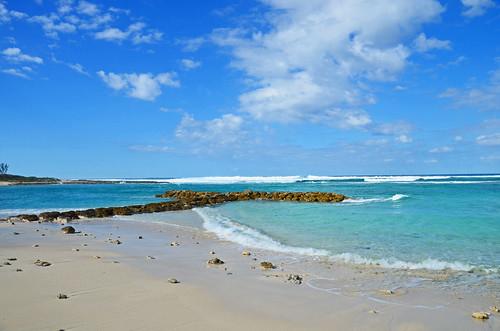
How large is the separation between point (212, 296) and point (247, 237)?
7.15 m

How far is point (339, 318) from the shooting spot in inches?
220

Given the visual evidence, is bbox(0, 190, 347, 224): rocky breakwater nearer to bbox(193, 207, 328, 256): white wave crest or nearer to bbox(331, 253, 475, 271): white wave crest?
bbox(193, 207, 328, 256): white wave crest

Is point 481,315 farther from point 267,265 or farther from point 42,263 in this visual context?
point 42,263

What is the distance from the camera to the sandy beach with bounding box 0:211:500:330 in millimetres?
5348

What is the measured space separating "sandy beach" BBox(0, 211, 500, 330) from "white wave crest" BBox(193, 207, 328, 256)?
0.73 m

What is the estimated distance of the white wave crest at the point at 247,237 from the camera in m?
10.9

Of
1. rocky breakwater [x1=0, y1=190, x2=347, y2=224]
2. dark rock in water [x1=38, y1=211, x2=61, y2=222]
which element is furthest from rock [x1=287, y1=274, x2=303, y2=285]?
dark rock in water [x1=38, y1=211, x2=61, y2=222]

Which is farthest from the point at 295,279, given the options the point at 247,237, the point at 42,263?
the point at 247,237

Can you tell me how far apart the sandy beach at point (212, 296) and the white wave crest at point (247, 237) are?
0.73 metres

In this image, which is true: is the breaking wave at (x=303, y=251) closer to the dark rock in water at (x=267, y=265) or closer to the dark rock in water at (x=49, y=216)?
the dark rock in water at (x=267, y=265)

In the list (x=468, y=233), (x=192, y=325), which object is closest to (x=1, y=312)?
(x=192, y=325)

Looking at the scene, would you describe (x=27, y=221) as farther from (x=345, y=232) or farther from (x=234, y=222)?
(x=345, y=232)

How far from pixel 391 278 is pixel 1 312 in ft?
21.5

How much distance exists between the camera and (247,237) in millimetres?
13664
